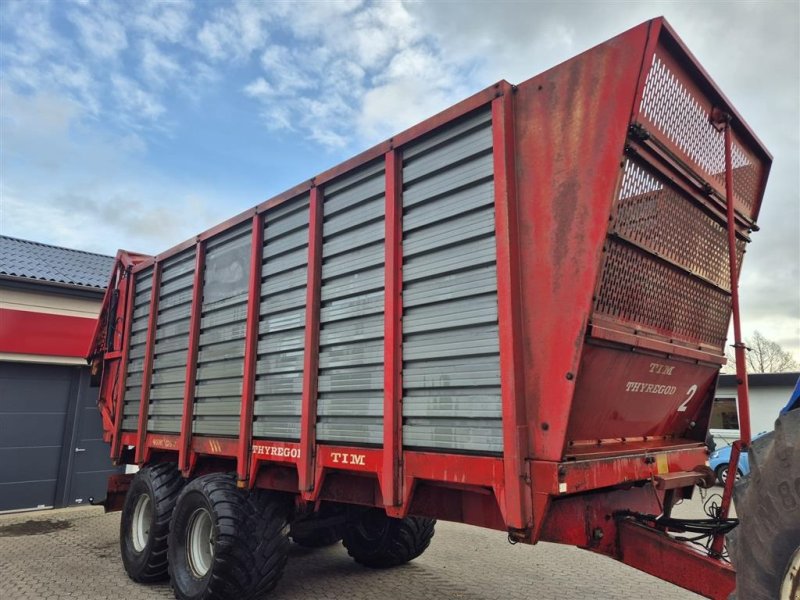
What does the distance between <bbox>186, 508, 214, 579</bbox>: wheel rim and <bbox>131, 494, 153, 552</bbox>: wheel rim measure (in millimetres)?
1033

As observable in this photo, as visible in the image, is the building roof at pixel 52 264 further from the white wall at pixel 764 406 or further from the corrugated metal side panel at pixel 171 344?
the white wall at pixel 764 406

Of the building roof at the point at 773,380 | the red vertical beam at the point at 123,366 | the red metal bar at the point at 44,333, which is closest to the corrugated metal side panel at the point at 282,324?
the red vertical beam at the point at 123,366

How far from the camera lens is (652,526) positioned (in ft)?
10.2

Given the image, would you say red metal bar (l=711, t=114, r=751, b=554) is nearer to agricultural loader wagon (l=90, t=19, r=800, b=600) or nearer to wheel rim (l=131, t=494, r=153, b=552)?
agricultural loader wagon (l=90, t=19, r=800, b=600)

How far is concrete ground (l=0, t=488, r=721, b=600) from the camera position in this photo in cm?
508

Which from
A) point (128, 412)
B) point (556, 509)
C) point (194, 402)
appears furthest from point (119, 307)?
point (556, 509)

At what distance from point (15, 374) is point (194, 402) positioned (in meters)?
5.83

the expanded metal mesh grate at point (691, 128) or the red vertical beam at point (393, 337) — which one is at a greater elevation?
the expanded metal mesh grate at point (691, 128)

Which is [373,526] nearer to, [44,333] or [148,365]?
[148,365]

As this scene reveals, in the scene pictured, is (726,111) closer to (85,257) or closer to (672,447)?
(672,447)

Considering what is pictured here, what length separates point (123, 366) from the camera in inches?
258

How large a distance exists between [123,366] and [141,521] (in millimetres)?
1839

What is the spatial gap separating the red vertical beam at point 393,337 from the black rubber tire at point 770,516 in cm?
172

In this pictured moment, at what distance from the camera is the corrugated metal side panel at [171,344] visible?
18.1 feet
